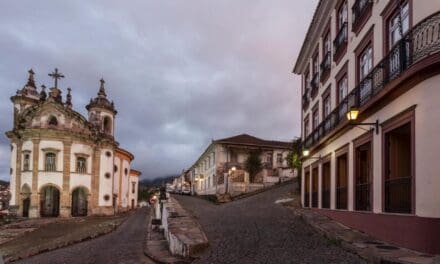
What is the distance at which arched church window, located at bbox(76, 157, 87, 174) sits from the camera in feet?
127

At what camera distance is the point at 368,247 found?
9297mm

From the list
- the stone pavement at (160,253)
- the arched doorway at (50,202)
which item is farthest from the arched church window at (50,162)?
the stone pavement at (160,253)

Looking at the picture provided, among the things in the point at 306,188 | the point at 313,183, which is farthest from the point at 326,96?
the point at 306,188

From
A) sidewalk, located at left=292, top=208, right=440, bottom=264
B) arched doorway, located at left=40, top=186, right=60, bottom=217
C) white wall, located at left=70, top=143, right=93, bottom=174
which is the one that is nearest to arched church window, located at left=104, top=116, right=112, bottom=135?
white wall, located at left=70, top=143, right=93, bottom=174

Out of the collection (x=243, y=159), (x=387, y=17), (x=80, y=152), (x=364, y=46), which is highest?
(x=387, y=17)

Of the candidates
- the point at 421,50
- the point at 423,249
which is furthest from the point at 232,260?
the point at 421,50

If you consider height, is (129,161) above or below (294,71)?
below

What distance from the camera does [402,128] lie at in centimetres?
1016

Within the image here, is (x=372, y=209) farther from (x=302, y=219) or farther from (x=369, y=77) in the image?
(x=302, y=219)

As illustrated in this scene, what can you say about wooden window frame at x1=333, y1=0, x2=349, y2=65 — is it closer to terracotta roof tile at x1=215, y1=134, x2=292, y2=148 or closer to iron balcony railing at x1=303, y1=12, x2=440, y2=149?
iron balcony railing at x1=303, y1=12, x2=440, y2=149

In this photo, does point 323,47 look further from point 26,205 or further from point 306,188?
point 26,205

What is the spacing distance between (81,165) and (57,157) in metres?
2.39

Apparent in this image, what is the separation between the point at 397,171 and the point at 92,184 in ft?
109

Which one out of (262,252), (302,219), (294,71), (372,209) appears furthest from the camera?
(294,71)
